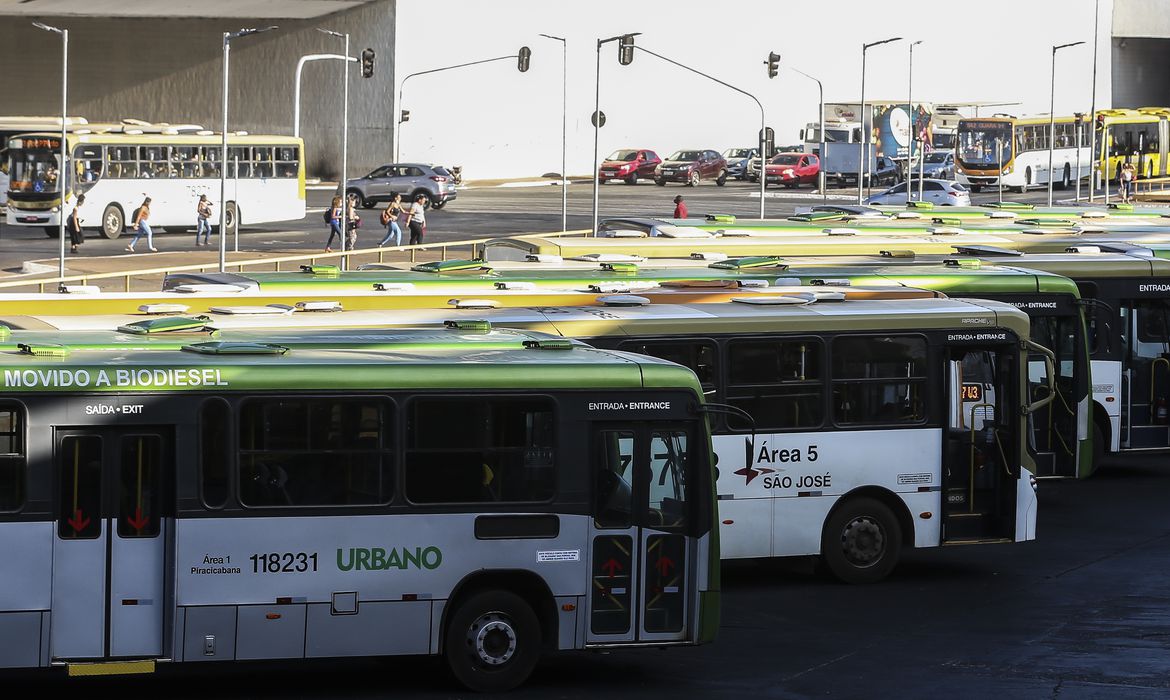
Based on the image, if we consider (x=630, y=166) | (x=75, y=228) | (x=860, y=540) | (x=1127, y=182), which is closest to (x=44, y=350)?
(x=860, y=540)

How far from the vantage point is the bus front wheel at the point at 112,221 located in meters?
51.1

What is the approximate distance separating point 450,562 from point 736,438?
4667mm

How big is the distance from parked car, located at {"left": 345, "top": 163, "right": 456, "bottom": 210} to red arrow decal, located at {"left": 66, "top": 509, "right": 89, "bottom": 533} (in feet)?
174

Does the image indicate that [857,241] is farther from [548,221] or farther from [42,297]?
[548,221]

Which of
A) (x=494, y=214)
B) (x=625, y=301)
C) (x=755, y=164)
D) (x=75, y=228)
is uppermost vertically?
(x=755, y=164)

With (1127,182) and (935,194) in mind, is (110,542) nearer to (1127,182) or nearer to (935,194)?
(935,194)

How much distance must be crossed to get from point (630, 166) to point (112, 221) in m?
34.6

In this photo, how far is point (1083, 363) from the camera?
64.0 feet

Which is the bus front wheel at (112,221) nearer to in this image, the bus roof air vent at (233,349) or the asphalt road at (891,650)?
the asphalt road at (891,650)

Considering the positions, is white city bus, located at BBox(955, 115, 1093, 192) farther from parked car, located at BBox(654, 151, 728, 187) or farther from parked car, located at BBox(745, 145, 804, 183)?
parked car, located at BBox(654, 151, 728, 187)

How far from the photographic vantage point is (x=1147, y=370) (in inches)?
869

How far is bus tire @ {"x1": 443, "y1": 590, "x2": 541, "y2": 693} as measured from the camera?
11.4 meters

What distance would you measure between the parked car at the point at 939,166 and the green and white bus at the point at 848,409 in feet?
209

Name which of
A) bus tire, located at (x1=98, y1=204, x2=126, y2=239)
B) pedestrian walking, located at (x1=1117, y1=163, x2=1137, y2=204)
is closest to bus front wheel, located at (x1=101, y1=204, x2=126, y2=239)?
bus tire, located at (x1=98, y1=204, x2=126, y2=239)
